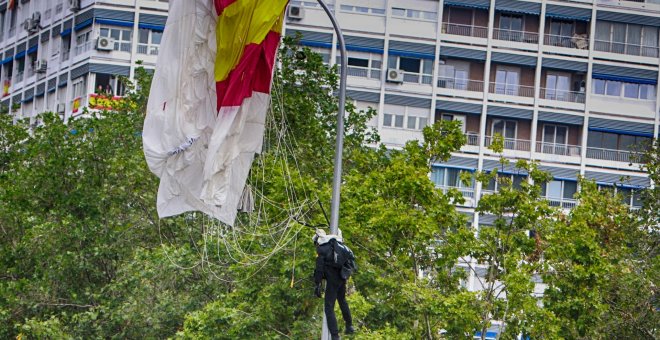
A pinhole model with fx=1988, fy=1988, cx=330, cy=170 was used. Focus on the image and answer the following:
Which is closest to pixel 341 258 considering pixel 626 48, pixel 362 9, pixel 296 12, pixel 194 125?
pixel 194 125

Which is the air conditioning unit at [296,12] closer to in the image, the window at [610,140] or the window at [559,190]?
the window at [559,190]

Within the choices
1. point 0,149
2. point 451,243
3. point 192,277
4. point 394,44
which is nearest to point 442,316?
point 451,243

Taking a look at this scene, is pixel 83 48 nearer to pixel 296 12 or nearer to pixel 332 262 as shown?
pixel 296 12

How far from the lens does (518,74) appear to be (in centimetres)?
9906

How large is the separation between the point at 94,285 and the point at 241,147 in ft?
101

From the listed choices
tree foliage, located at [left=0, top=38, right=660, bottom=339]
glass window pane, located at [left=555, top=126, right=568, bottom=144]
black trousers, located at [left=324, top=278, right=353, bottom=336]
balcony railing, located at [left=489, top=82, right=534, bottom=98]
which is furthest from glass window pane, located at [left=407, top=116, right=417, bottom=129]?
black trousers, located at [left=324, top=278, right=353, bottom=336]

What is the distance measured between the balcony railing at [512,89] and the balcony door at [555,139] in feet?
7.06

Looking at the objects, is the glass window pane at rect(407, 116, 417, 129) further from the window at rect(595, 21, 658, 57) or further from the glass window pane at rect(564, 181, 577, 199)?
the window at rect(595, 21, 658, 57)

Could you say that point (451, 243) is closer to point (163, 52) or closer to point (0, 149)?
point (163, 52)

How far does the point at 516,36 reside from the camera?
98750 mm

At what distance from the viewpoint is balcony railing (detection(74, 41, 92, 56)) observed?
98.6 meters

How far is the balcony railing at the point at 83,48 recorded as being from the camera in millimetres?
98625

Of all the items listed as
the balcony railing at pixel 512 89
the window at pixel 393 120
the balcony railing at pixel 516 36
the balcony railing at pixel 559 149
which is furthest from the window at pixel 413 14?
the balcony railing at pixel 559 149

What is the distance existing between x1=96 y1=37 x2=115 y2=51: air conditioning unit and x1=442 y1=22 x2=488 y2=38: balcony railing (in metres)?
16.4
